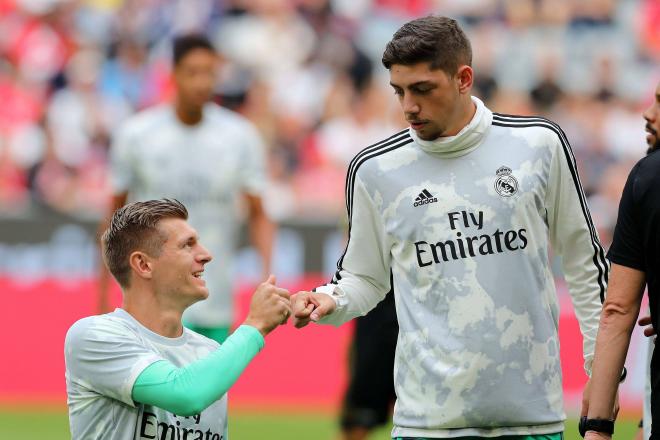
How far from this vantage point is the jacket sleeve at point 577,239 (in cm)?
484

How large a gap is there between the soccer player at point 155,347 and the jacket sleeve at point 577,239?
1078 mm

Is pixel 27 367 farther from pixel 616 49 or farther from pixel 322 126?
pixel 616 49

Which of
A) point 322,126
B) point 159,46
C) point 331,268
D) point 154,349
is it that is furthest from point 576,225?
point 159,46

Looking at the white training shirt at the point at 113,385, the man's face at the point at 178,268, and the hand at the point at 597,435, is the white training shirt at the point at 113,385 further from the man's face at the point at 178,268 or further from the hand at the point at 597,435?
the hand at the point at 597,435

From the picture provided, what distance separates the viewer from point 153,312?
4.68 meters

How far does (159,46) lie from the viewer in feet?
55.5

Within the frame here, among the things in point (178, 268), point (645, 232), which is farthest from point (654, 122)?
point (178, 268)

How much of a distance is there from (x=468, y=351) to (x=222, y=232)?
3753 millimetres

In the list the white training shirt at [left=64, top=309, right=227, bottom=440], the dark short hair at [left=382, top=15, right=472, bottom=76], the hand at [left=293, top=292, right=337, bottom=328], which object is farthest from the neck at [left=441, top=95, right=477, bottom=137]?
the white training shirt at [left=64, top=309, right=227, bottom=440]

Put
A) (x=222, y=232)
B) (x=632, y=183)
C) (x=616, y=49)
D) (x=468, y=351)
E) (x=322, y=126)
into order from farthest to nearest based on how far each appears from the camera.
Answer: (x=616, y=49), (x=322, y=126), (x=222, y=232), (x=468, y=351), (x=632, y=183)

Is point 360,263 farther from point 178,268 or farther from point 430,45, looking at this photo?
point 430,45

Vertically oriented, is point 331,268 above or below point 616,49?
below

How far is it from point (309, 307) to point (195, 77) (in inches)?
145

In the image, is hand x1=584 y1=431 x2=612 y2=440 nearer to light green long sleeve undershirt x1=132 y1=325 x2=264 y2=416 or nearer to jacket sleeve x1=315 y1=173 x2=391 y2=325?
jacket sleeve x1=315 y1=173 x2=391 y2=325
